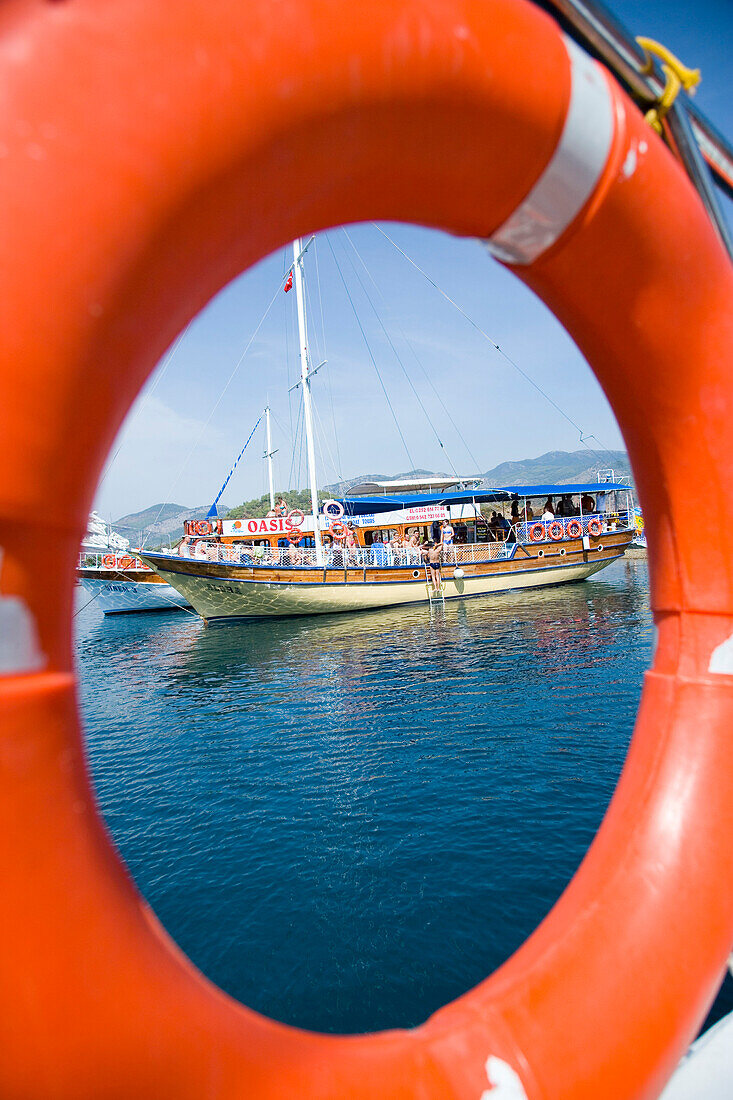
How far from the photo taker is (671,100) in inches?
84.9

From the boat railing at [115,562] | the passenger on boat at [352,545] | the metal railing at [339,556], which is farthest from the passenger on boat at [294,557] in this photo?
the boat railing at [115,562]

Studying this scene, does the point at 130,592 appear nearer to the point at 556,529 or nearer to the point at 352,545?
the point at 352,545

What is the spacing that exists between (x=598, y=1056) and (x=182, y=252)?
2214 millimetres

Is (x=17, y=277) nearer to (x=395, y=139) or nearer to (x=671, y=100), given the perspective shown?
(x=395, y=139)

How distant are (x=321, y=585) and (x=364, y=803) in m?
14.7

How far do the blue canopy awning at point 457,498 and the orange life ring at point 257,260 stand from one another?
2478 centimetres

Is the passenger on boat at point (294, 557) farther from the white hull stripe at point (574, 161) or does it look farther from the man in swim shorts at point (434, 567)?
the white hull stripe at point (574, 161)

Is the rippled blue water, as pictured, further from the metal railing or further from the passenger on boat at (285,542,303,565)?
the passenger on boat at (285,542,303,565)

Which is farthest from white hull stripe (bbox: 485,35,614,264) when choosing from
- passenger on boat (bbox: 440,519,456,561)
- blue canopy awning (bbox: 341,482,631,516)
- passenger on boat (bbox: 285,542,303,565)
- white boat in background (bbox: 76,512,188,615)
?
white boat in background (bbox: 76,512,188,615)

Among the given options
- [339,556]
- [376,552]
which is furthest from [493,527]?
[339,556]

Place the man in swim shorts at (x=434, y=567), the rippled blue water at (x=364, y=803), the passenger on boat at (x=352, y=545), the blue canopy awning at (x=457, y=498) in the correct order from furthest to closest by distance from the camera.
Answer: the blue canopy awning at (x=457, y=498), the man in swim shorts at (x=434, y=567), the passenger on boat at (x=352, y=545), the rippled blue water at (x=364, y=803)

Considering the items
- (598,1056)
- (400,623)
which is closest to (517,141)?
(598,1056)

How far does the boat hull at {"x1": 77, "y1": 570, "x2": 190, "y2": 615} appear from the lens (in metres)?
31.1

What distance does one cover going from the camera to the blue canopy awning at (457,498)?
2730cm
